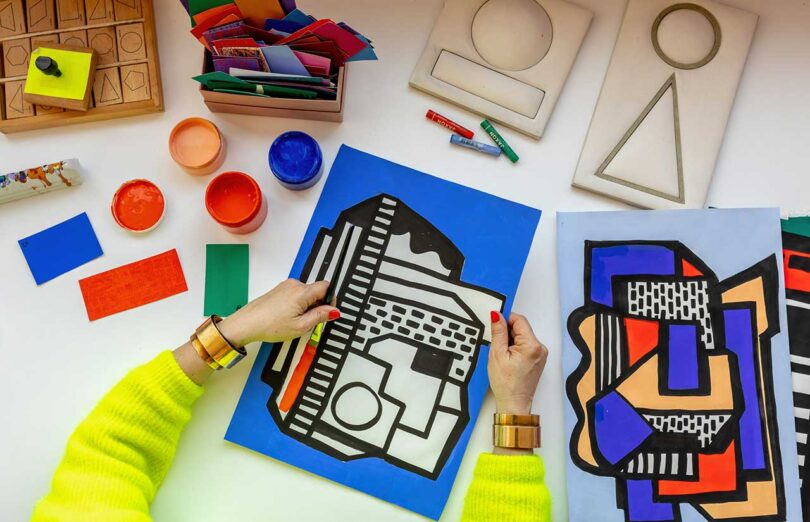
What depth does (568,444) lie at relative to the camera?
84 cm

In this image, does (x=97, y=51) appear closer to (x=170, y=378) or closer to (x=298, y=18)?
(x=298, y=18)

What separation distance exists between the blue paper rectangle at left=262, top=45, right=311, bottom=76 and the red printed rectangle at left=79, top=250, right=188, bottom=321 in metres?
0.31

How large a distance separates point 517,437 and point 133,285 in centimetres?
59

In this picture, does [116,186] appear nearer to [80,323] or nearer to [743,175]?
[80,323]

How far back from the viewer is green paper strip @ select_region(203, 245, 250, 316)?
0.86m

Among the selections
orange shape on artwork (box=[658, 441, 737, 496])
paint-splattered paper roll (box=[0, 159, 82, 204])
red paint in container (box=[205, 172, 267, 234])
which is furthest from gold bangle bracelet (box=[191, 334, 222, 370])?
orange shape on artwork (box=[658, 441, 737, 496])

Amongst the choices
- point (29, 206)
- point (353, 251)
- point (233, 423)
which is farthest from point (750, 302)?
point (29, 206)

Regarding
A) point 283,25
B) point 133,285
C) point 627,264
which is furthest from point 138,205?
point 627,264

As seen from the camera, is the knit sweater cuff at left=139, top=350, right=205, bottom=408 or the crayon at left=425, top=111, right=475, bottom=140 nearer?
the knit sweater cuff at left=139, top=350, right=205, bottom=408

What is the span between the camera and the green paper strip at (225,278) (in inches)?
34.0

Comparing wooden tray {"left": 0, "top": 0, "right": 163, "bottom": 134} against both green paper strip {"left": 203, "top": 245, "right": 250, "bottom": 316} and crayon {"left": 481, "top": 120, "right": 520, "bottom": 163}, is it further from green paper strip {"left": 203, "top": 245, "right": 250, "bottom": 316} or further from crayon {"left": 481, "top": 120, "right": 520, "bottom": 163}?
crayon {"left": 481, "top": 120, "right": 520, "bottom": 163}

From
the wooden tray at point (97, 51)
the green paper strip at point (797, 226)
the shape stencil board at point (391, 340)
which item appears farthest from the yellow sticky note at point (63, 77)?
the green paper strip at point (797, 226)

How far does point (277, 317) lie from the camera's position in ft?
2.62

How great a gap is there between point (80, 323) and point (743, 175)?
101 cm
